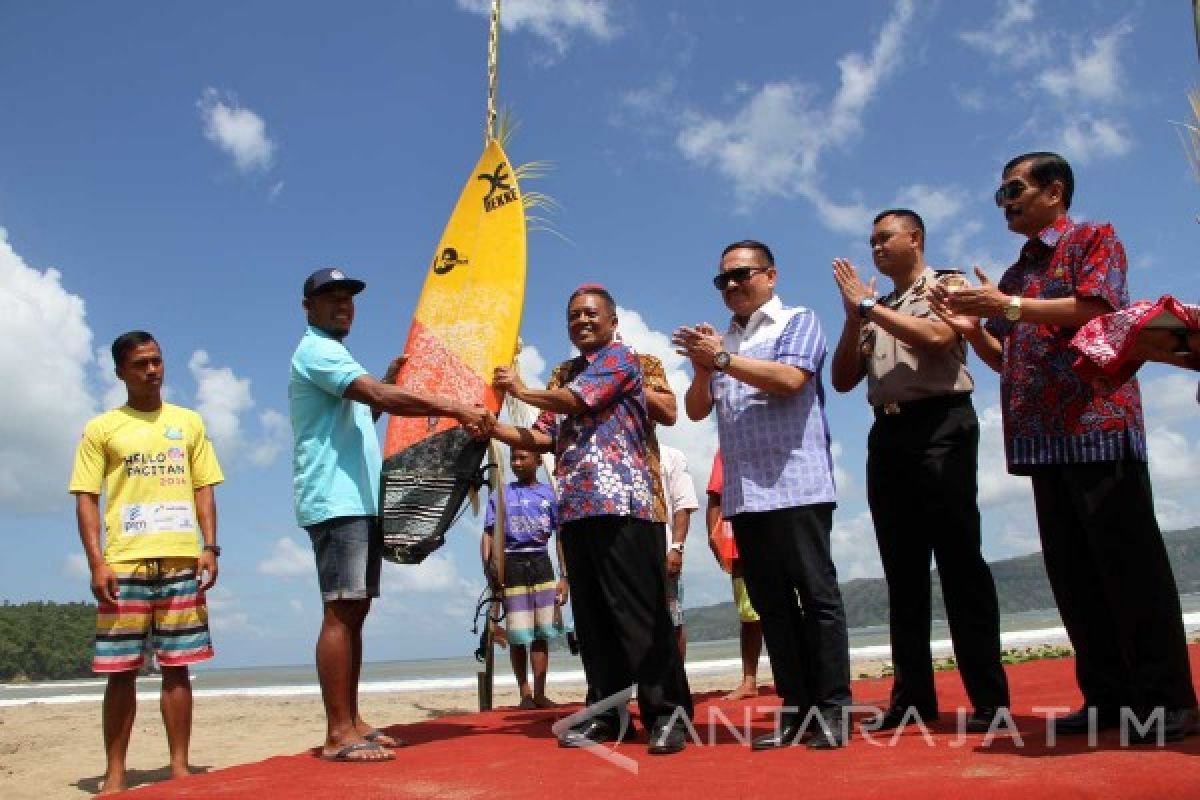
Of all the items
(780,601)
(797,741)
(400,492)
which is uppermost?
(400,492)

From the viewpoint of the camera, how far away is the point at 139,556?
3992 mm

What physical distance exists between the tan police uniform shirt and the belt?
17 mm

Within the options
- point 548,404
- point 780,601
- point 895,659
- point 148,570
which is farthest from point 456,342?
point 895,659

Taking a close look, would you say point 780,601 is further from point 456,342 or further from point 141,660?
point 141,660

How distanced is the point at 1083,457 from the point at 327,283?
9.51 ft

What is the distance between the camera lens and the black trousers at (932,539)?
11.0 feet

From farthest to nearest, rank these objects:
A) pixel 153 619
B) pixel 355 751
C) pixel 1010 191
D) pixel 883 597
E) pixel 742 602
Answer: pixel 883 597 < pixel 742 602 < pixel 153 619 < pixel 355 751 < pixel 1010 191

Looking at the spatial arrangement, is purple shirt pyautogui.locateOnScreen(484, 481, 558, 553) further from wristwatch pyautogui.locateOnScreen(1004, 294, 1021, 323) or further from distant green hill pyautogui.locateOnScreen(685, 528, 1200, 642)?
distant green hill pyautogui.locateOnScreen(685, 528, 1200, 642)

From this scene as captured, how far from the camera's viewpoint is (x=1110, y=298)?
2910 mm

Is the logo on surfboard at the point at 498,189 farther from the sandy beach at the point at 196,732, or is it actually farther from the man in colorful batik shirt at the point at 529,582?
the sandy beach at the point at 196,732

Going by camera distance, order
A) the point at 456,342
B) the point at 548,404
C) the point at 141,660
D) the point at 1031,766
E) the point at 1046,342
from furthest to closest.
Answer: the point at 456,342
the point at 141,660
the point at 548,404
the point at 1046,342
the point at 1031,766

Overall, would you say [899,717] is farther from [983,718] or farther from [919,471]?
[919,471]

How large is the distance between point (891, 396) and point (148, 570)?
3.09 m

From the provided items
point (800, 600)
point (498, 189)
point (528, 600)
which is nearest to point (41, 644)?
point (528, 600)
